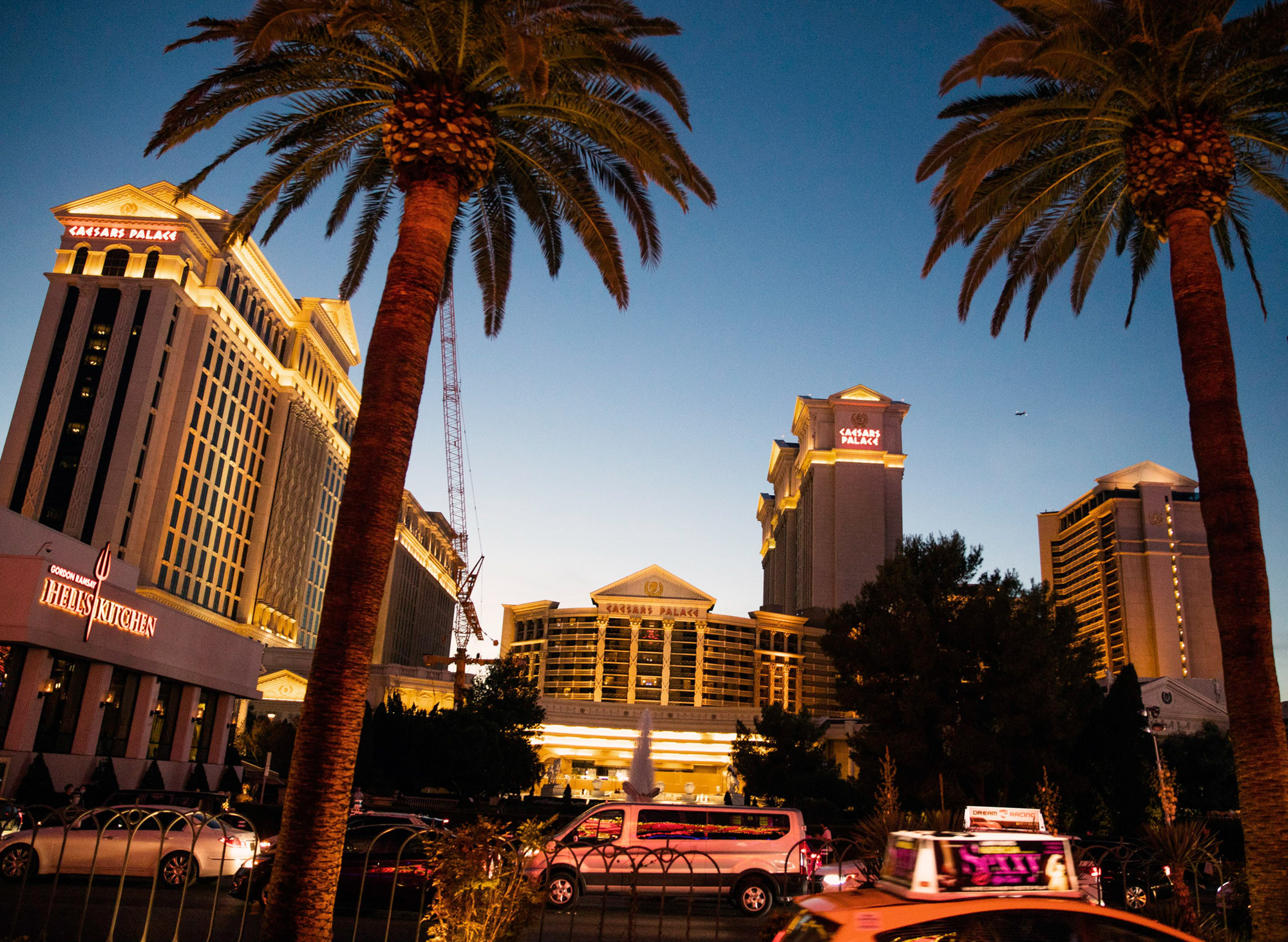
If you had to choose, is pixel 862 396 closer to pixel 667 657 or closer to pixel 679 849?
pixel 667 657

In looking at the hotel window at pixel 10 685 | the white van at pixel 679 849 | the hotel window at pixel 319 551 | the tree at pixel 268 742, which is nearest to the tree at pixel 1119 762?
the white van at pixel 679 849

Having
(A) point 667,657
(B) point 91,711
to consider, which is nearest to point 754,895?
(B) point 91,711

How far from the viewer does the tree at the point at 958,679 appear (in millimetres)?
33906

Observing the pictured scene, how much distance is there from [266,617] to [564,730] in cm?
3537

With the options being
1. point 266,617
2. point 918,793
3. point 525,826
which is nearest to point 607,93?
point 525,826

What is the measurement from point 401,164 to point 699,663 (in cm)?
12640

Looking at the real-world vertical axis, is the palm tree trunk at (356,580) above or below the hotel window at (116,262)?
below

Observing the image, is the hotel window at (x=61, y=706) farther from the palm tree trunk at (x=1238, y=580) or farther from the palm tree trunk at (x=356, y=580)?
the palm tree trunk at (x=1238, y=580)

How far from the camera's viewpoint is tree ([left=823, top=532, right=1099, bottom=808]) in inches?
1335

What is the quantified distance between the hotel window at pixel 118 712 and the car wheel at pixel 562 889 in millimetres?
19910

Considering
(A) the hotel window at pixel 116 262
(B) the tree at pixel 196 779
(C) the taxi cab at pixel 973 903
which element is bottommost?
(B) the tree at pixel 196 779

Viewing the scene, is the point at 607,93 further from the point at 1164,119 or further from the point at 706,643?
the point at 706,643

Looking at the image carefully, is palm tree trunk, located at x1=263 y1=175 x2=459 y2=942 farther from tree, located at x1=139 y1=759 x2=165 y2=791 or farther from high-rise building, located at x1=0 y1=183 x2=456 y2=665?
high-rise building, located at x1=0 y1=183 x2=456 y2=665

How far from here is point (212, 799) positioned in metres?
20.8
